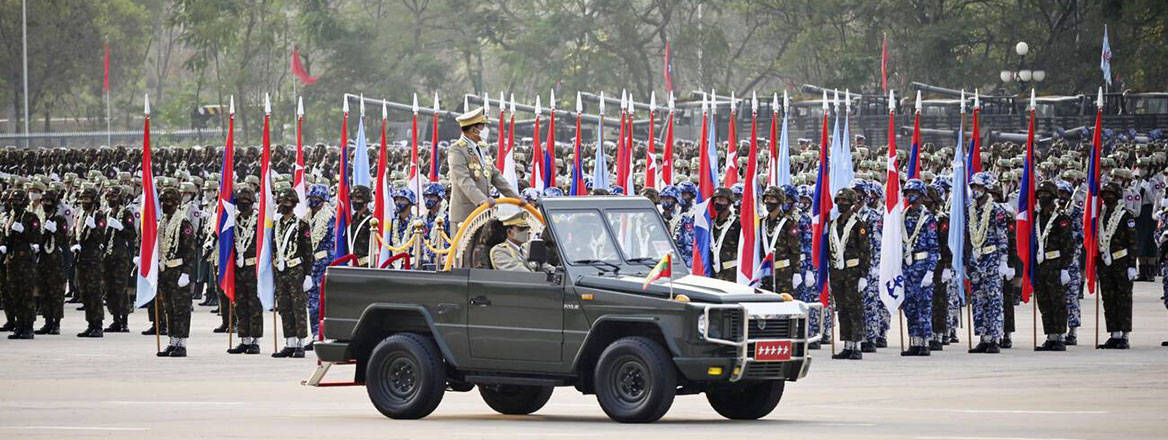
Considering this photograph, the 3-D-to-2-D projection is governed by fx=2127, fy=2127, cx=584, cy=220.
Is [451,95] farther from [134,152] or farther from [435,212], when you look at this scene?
[435,212]

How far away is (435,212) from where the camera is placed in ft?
73.4

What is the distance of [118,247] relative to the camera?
24562 mm

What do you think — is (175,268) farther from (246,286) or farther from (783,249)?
(783,249)

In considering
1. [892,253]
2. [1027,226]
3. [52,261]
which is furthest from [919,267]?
[52,261]

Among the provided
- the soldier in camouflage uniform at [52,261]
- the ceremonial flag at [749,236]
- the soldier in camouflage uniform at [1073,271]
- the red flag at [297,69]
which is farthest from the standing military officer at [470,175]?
the red flag at [297,69]

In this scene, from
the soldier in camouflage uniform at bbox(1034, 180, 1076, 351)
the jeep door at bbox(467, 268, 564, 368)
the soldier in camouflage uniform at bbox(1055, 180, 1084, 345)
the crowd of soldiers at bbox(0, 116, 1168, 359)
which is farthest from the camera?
the soldier in camouflage uniform at bbox(1055, 180, 1084, 345)

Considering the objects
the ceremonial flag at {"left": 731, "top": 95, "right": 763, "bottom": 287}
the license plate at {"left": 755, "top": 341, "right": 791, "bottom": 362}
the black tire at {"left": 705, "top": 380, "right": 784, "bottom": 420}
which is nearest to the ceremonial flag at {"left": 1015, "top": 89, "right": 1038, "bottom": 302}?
the ceremonial flag at {"left": 731, "top": 95, "right": 763, "bottom": 287}

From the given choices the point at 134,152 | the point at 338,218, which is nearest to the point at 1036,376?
the point at 338,218

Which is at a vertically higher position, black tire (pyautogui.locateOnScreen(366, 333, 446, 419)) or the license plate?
the license plate

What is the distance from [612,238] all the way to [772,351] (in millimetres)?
1461

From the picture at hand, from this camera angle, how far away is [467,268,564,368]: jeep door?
46.3 feet

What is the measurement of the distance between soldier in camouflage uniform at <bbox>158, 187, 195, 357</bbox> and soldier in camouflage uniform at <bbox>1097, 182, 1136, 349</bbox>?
9.24m

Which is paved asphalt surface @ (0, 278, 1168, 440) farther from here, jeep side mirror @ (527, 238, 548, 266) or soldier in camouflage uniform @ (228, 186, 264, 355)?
jeep side mirror @ (527, 238, 548, 266)

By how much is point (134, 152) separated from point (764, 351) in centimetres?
3895
